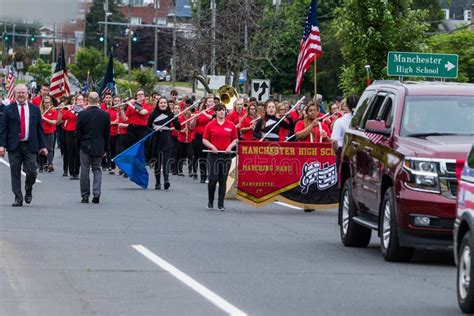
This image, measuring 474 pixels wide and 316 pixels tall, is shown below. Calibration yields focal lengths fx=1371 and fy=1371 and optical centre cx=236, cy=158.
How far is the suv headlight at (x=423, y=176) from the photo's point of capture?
14.3 meters

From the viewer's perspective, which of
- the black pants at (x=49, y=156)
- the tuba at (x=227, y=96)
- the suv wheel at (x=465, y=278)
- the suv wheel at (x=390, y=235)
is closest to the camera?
the suv wheel at (x=465, y=278)

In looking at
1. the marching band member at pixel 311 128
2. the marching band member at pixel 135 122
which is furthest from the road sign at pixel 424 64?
the marching band member at pixel 135 122

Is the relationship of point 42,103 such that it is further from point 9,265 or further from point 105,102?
point 9,265

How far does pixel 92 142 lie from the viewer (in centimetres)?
2373

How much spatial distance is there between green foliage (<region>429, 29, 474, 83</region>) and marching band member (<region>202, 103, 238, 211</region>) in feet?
183

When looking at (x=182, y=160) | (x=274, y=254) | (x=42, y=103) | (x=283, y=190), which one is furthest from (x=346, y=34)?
(x=274, y=254)

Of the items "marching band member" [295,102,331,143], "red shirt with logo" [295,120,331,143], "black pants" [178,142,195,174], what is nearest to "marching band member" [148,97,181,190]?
"marching band member" [295,102,331,143]

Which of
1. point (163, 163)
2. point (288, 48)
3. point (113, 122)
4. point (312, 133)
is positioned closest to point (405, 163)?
point (312, 133)

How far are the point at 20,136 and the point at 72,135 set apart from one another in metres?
10.9

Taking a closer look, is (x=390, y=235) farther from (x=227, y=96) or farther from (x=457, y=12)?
(x=457, y=12)

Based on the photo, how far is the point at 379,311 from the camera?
11133 mm

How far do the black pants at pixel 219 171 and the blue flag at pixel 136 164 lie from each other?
18.3ft

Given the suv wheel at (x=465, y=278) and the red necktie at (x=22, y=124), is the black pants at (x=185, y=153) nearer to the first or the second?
the red necktie at (x=22, y=124)

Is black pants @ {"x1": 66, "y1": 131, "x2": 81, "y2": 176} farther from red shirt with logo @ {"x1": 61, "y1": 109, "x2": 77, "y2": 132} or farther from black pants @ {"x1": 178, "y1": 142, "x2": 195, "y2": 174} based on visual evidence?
black pants @ {"x1": 178, "y1": 142, "x2": 195, "y2": 174}
